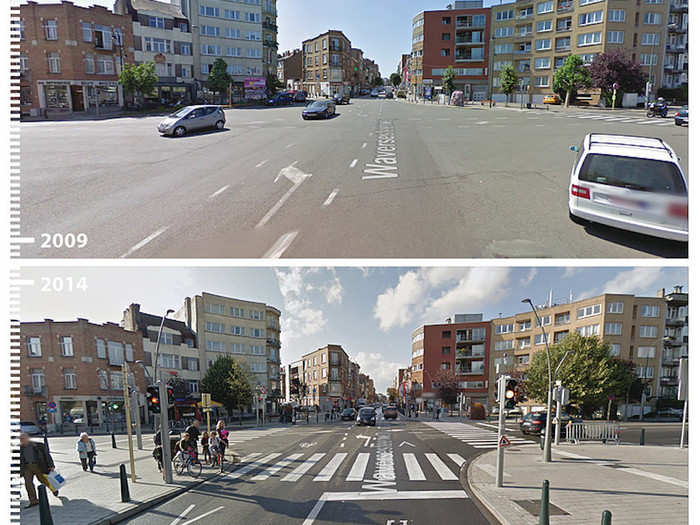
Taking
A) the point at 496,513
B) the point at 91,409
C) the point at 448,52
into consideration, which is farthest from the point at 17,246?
the point at 448,52

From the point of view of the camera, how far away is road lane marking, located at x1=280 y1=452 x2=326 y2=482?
13.8 metres

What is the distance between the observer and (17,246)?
34.0ft

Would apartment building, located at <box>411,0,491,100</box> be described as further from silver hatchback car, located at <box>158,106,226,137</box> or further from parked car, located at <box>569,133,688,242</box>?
parked car, located at <box>569,133,688,242</box>

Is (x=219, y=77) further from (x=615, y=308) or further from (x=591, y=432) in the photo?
(x=591, y=432)

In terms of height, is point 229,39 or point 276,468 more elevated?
point 229,39

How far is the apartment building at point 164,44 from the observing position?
66.2 metres

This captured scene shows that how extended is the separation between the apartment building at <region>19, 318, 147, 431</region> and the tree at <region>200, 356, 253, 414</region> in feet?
27.2

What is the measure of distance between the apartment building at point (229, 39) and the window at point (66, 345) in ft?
151

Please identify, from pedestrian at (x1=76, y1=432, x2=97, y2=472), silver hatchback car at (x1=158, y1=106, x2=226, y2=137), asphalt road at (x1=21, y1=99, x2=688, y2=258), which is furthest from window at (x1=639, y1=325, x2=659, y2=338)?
pedestrian at (x1=76, y1=432, x2=97, y2=472)

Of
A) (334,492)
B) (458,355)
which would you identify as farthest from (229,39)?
(334,492)

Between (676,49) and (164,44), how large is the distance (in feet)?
258

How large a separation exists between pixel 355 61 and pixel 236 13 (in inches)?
3272

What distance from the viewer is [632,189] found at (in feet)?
34.1

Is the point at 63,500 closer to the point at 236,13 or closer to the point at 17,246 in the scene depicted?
the point at 17,246
